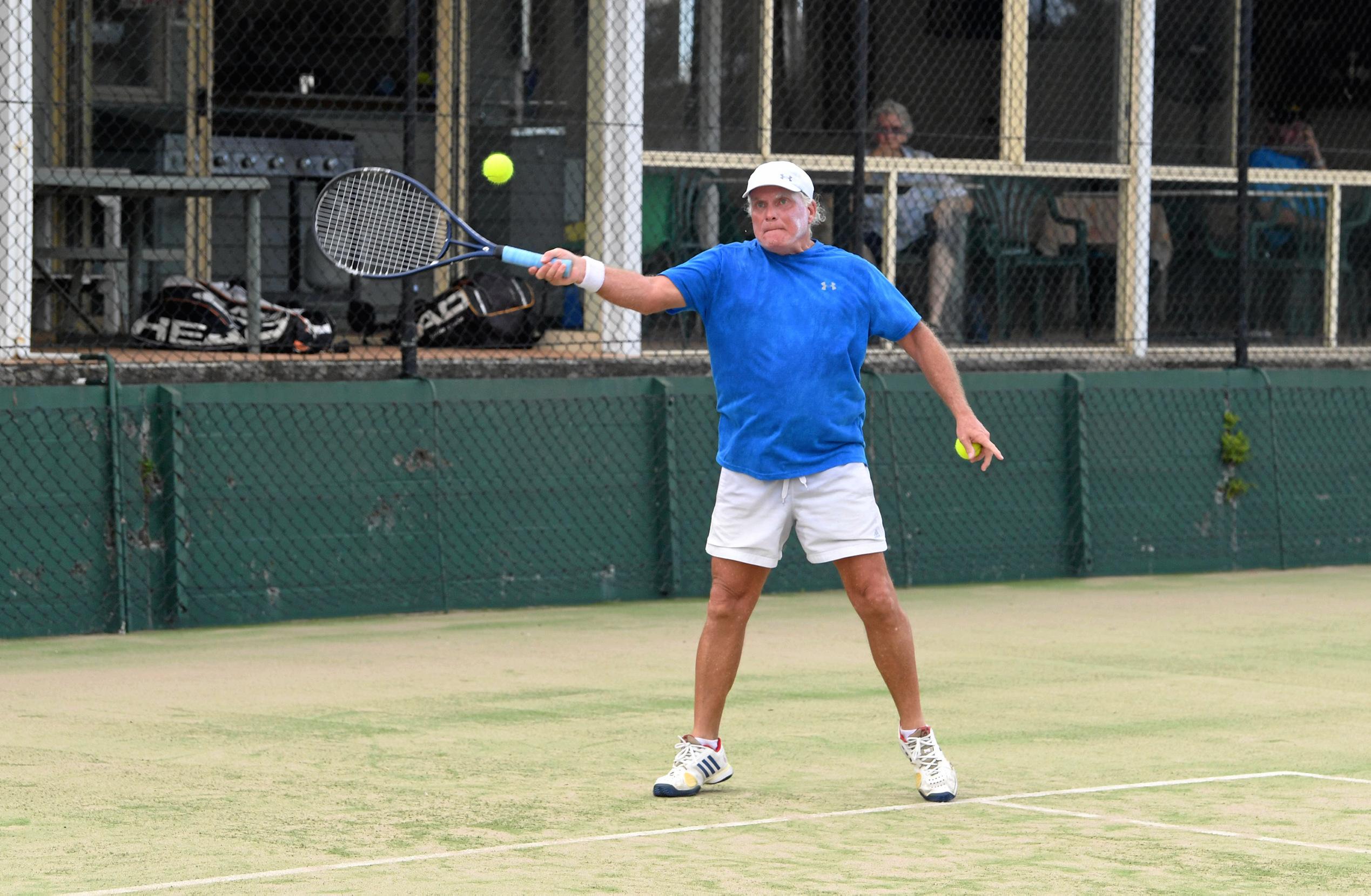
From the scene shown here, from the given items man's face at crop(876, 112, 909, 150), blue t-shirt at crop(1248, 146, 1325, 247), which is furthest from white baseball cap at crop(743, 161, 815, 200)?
blue t-shirt at crop(1248, 146, 1325, 247)

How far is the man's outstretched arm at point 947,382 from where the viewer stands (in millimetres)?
6137

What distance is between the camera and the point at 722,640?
20.5 ft

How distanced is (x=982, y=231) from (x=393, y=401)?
14.2 feet

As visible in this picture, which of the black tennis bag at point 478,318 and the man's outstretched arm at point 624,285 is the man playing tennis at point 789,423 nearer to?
the man's outstretched arm at point 624,285

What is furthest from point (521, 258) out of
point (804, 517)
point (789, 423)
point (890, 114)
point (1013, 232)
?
point (1013, 232)

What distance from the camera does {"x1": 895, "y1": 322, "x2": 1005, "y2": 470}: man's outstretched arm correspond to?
614 cm

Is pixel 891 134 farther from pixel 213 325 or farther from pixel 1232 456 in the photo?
pixel 213 325

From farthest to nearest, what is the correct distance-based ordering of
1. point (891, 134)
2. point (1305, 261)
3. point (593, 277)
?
point (1305, 261), point (891, 134), point (593, 277)

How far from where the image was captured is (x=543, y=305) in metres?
12.0

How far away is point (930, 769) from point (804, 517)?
2.63ft

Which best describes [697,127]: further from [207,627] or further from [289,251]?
[207,627]

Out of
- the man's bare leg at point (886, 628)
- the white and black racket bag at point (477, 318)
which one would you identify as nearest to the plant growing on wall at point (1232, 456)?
the white and black racket bag at point (477, 318)

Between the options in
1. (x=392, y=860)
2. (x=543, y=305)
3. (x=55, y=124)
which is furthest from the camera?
(x=55, y=124)

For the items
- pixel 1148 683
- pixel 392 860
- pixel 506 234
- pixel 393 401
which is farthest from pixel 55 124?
pixel 392 860
